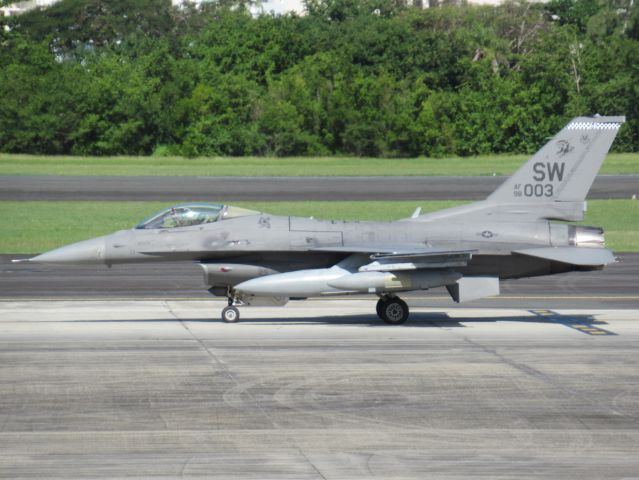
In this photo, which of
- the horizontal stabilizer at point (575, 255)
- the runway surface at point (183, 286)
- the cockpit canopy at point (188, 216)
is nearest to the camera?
the horizontal stabilizer at point (575, 255)

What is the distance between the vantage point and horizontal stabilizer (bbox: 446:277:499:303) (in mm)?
21078

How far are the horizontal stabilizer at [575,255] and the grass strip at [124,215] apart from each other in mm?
14535

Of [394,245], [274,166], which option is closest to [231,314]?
[394,245]

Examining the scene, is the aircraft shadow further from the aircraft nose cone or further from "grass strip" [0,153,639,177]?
"grass strip" [0,153,639,177]

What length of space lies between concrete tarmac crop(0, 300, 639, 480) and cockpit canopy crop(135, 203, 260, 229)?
6.55ft

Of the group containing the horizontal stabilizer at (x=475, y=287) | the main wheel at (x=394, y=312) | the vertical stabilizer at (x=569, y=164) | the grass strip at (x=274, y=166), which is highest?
the vertical stabilizer at (x=569, y=164)

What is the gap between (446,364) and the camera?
1736cm

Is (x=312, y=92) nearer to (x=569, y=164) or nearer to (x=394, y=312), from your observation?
(x=569, y=164)

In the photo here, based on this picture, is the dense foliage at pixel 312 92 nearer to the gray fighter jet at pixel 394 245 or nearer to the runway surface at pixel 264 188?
the runway surface at pixel 264 188

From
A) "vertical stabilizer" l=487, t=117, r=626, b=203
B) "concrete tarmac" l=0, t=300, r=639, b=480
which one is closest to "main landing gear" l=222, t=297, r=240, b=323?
"concrete tarmac" l=0, t=300, r=639, b=480

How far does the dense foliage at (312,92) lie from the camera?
7438 cm

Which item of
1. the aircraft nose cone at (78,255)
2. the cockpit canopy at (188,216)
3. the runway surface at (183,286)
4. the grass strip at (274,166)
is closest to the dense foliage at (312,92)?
the grass strip at (274,166)

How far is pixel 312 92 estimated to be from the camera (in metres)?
78.4

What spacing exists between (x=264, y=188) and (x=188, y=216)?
31.1 metres
